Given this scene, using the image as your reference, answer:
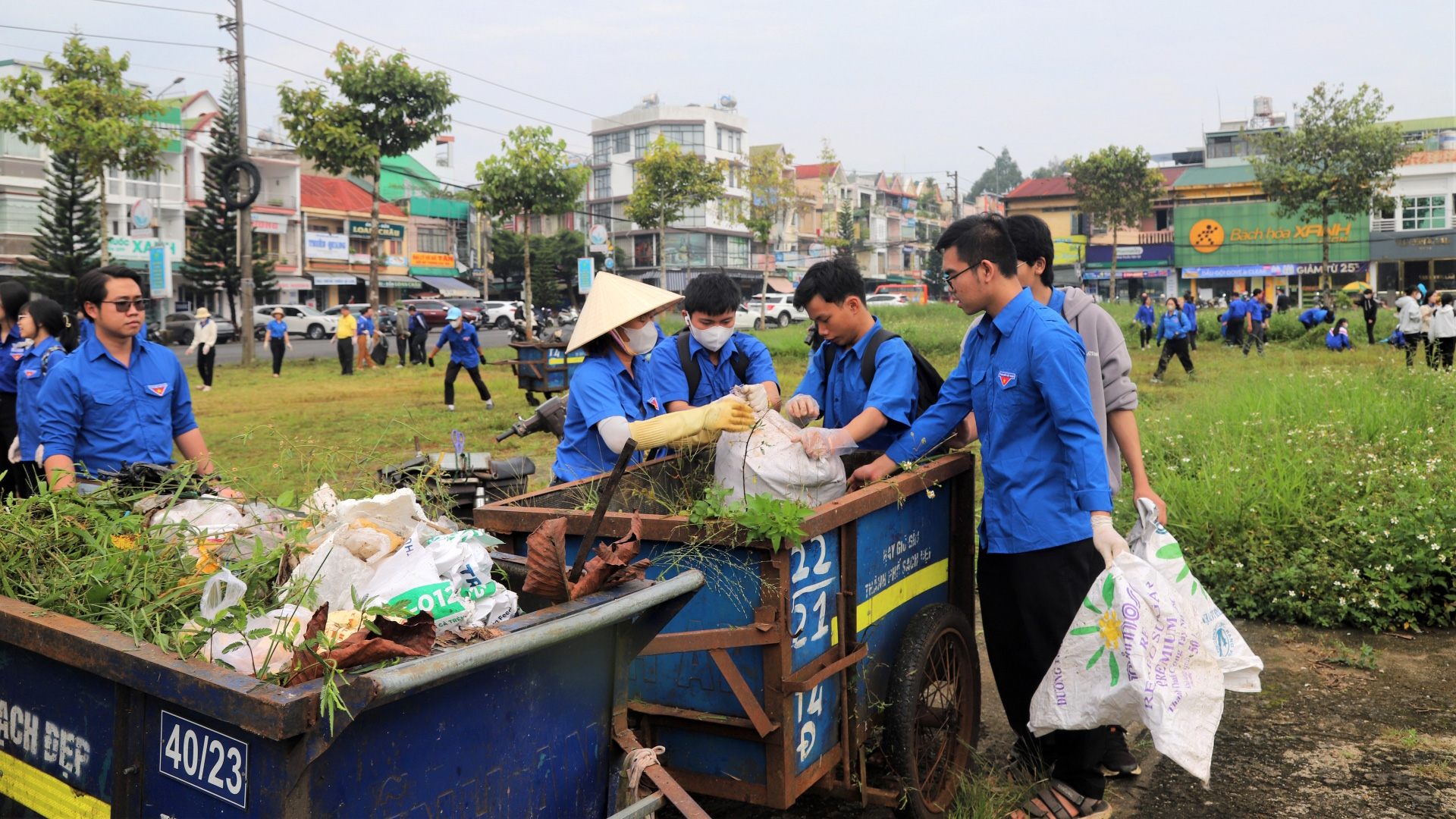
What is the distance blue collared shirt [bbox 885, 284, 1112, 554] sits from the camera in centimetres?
314

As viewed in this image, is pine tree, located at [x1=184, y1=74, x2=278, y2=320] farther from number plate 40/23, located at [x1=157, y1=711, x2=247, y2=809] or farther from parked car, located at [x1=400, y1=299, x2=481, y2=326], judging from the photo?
number plate 40/23, located at [x1=157, y1=711, x2=247, y2=809]

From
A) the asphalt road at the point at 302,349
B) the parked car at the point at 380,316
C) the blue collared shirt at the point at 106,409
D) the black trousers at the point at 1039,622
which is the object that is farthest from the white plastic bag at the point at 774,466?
the asphalt road at the point at 302,349

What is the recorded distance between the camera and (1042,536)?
322 cm

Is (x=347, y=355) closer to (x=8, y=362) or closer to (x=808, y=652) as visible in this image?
(x=8, y=362)

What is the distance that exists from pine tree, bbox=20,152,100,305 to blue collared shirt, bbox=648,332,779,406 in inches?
1385

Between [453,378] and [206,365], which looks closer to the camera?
[453,378]

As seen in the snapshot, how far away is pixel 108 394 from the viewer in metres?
3.79

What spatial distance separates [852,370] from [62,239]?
37.6m

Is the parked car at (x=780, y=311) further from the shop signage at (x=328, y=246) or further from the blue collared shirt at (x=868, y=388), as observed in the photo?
the blue collared shirt at (x=868, y=388)

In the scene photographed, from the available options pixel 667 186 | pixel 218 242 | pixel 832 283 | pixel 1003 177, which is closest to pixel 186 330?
pixel 218 242

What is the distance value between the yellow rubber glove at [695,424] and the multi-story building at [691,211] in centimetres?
5706

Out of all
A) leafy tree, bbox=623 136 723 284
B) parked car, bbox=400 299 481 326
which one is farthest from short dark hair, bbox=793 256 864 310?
parked car, bbox=400 299 481 326

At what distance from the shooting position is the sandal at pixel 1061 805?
3.31 metres

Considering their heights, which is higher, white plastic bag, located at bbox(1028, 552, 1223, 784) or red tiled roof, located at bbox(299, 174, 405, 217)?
red tiled roof, located at bbox(299, 174, 405, 217)
